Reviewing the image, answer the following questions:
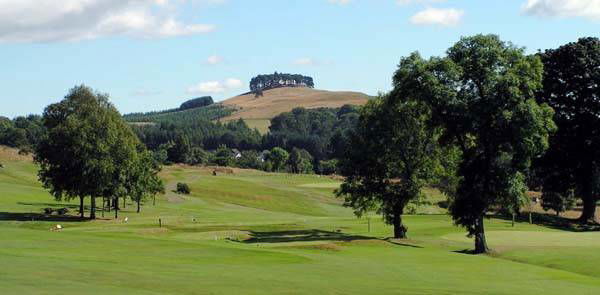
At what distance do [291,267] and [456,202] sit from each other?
22.3 m

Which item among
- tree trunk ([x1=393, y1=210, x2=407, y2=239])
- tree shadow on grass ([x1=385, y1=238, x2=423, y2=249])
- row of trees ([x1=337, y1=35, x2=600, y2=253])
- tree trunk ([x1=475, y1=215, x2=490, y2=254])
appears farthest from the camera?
tree trunk ([x1=393, y1=210, x2=407, y2=239])

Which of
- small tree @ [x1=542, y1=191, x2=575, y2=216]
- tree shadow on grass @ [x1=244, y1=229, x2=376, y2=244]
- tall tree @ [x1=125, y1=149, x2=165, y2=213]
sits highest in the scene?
tall tree @ [x1=125, y1=149, x2=165, y2=213]

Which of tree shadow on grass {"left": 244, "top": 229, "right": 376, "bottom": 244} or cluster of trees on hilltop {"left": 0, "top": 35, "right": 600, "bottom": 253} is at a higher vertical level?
cluster of trees on hilltop {"left": 0, "top": 35, "right": 600, "bottom": 253}

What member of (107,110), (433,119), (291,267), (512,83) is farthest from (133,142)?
(291,267)

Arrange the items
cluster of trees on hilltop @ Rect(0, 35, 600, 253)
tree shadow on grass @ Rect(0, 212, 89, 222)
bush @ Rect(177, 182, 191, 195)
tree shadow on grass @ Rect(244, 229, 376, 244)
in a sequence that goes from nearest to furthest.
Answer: cluster of trees on hilltop @ Rect(0, 35, 600, 253)
tree shadow on grass @ Rect(244, 229, 376, 244)
tree shadow on grass @ Rect(0, 212, 89, 222)
bush @ Rect(177, 182, 191, 195)

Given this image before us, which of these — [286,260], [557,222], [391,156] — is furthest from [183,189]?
[286,260]

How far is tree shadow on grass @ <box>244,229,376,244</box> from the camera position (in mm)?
61412

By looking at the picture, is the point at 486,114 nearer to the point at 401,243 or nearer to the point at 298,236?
the point at 401,243

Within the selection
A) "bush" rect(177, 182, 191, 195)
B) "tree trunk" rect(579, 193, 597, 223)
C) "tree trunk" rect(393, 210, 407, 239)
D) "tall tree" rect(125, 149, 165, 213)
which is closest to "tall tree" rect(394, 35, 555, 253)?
"tree trunk" rect(393, 210, 407, 239)

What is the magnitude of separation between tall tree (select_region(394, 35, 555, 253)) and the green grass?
4110mm

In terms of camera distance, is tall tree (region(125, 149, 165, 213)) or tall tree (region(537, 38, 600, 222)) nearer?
tall tree (region(537, 38, 600, 222))

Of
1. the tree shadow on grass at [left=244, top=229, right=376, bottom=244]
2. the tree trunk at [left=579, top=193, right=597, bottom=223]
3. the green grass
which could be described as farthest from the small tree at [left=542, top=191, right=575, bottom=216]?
the tree shadow on grass at [left=244, top=229, right=376, bottom=244]

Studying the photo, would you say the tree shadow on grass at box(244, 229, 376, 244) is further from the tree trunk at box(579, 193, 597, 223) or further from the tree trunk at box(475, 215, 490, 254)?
the tree trunk at box(579, 193, 597, 223)

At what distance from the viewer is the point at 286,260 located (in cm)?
4216
